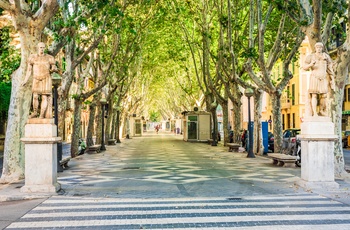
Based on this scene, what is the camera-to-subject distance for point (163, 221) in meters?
7.88

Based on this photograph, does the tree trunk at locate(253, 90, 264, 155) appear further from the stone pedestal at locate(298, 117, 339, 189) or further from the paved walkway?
the stone pedestal at locate(298, 117, 339, 189)

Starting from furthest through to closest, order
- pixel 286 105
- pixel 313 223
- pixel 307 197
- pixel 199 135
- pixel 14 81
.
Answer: pixel 286 105, pixel 199 135, pixel 14 81, pixel 307 197, pixel 313 223

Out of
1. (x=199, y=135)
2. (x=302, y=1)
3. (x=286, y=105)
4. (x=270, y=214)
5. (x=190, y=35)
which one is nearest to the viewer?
(x=270, y=214)

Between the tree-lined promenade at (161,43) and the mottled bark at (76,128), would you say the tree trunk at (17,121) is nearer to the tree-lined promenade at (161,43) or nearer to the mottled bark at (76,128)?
the tree-lined promenade at (161,43)

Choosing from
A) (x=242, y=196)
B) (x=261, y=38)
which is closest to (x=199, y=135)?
(x=261, y=38)

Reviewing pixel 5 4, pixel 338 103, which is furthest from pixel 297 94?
pixel 5 4

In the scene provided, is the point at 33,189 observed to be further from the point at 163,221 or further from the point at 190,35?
the point at 190,35

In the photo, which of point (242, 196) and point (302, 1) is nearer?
point (242, 196)

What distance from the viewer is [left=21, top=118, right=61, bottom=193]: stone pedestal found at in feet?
35.3

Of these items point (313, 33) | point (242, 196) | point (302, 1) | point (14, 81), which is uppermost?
point (302, 1)

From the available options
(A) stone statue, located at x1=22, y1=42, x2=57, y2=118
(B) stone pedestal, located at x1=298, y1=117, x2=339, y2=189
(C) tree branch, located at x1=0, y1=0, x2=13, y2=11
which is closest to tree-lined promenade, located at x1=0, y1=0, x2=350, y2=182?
(C) tree branch, located at x1=0, y1=0, x2=13, y2=11

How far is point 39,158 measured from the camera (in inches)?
425

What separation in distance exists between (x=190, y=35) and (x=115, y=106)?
28.4ft

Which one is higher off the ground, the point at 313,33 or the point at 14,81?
the point at 313,33
